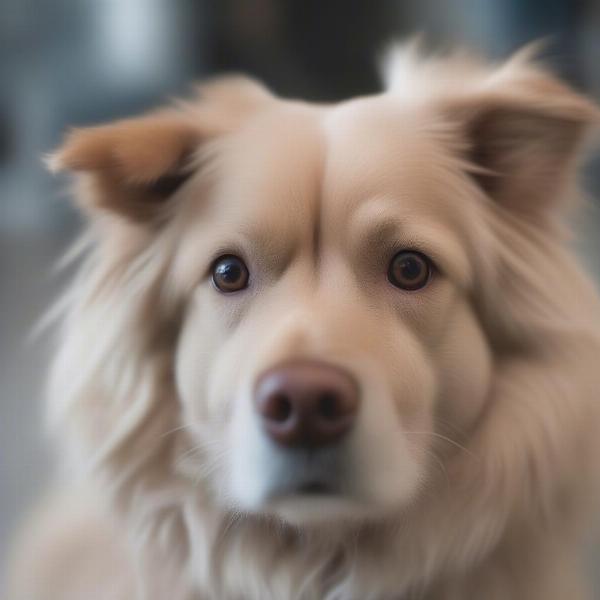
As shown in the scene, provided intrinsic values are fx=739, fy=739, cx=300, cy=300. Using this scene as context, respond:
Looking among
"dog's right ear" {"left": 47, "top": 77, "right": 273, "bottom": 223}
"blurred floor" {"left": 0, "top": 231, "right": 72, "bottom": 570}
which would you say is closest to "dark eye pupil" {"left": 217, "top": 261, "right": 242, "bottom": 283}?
"dog's right ear" {"left": 47, "top": 77, "right": 273, "bottom": 223}

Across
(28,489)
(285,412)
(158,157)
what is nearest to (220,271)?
(158,157)

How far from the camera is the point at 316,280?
3.57ft

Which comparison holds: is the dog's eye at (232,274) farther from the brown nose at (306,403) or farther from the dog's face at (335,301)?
the brown nose at (306,403)

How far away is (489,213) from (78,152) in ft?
2.12

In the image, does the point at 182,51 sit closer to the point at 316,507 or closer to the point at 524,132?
the point at 524,132

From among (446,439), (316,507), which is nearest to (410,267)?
(446,439)

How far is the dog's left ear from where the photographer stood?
44.0 inches

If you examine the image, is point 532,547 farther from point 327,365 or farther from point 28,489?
point 28,489

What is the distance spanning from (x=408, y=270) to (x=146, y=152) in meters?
0.43

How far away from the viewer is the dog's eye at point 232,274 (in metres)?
1.12

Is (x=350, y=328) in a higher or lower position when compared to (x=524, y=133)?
lower

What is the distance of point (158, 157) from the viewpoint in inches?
44.6

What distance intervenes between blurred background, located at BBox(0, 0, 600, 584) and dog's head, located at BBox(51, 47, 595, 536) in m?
0.77

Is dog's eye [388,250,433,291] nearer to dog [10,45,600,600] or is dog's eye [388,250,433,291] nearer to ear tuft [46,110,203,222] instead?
→ dog [10,45,600,600]
